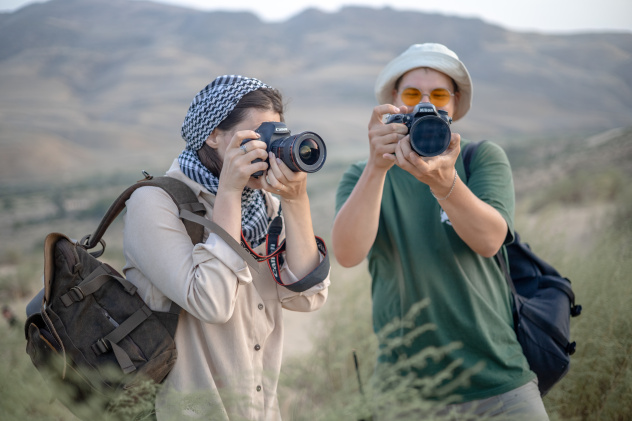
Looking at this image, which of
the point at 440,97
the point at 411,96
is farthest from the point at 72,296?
the point at 440,97

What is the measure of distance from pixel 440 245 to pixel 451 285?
0.17m

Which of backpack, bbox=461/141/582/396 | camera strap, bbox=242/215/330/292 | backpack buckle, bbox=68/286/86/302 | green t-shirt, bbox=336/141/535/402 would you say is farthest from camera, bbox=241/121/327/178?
backpack, bbox=461/141/582/396

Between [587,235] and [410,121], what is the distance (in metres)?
7.95

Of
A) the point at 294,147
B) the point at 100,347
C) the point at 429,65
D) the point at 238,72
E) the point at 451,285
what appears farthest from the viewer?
the point at 238,72

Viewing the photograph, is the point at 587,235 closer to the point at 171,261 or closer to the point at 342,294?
the point at 342,294

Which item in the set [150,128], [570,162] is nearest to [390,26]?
[150,128]

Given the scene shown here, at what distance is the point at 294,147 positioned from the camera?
5.29ft

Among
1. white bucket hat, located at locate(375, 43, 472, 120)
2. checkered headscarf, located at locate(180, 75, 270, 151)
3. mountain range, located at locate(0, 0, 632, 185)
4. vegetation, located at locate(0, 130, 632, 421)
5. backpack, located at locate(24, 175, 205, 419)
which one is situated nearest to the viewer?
vegetation, located at locate(0, 130, 632, 421)

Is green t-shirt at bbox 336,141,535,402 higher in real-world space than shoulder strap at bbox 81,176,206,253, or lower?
lower

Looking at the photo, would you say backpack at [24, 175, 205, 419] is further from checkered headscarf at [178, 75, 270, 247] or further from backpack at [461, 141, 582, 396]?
backpack at [461, 141, 582, 396]

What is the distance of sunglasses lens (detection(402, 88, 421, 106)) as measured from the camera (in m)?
2.21

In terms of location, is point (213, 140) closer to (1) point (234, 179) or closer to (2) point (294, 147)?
(1) point (234, 179)

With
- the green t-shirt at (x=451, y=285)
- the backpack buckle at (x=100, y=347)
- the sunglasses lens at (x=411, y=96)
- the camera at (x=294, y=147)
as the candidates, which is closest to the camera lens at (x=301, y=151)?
the camera at (x=294, y=147)

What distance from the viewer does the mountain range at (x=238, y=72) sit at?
59.2 m
